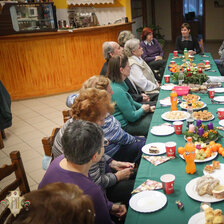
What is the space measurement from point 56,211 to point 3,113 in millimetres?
3742

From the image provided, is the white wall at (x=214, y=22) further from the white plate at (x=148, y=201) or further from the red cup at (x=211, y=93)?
the white plate at (x=148, y=201)

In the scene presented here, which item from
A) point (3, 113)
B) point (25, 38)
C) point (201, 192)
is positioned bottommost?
point (3, 113)

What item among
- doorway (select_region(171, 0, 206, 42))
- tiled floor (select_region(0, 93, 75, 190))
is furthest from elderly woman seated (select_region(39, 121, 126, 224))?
doorway (select_region(171, 0, 206, 42))

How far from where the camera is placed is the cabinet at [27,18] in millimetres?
5938

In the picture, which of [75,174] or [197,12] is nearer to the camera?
[75,174]

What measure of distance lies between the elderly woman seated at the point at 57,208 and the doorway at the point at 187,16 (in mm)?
12286

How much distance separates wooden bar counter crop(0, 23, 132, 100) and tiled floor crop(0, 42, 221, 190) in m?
0.35

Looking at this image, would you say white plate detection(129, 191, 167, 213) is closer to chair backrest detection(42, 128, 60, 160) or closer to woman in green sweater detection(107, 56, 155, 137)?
chair backrest detection(42, 128, 60, 160)

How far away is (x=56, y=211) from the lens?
940 millimetres

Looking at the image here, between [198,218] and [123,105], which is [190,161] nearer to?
[198,218]

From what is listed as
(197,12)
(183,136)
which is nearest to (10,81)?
(183,136)

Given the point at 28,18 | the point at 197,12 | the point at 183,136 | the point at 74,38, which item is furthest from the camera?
the point at 197,12

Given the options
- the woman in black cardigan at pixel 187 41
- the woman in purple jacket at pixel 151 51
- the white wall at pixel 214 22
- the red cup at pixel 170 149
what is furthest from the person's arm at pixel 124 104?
the white wall at pixel 214 22

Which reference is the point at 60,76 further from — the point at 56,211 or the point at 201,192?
the point at 56,211
